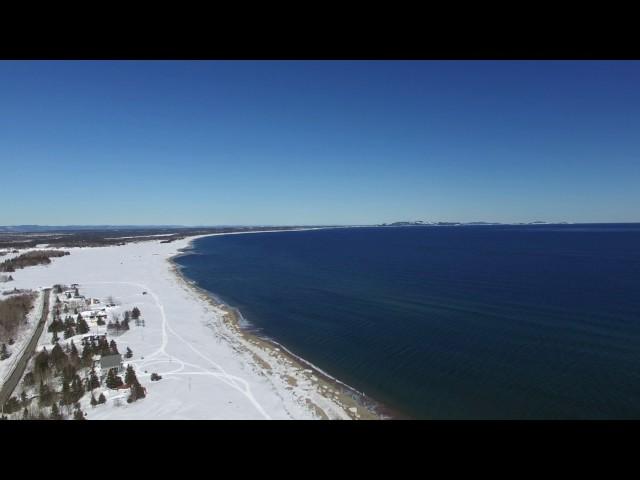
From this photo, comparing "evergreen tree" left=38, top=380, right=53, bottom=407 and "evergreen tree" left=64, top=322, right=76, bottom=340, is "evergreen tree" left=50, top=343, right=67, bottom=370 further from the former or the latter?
"evergreen tree" left=64, top=322, right=76, bottom=340

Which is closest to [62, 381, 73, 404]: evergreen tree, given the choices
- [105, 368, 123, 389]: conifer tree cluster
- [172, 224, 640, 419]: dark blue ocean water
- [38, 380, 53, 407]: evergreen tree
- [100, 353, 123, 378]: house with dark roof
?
[38, 380, 53, 407]: evergreen tree

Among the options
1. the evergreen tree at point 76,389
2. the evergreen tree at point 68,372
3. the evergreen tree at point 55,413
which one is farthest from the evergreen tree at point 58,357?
the evergreen tree at point 55,413

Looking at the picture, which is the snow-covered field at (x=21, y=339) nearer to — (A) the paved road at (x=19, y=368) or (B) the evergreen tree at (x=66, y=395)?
(A) the paved road at (x=19, y=368)

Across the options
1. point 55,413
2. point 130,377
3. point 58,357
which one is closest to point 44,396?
point 55,413
